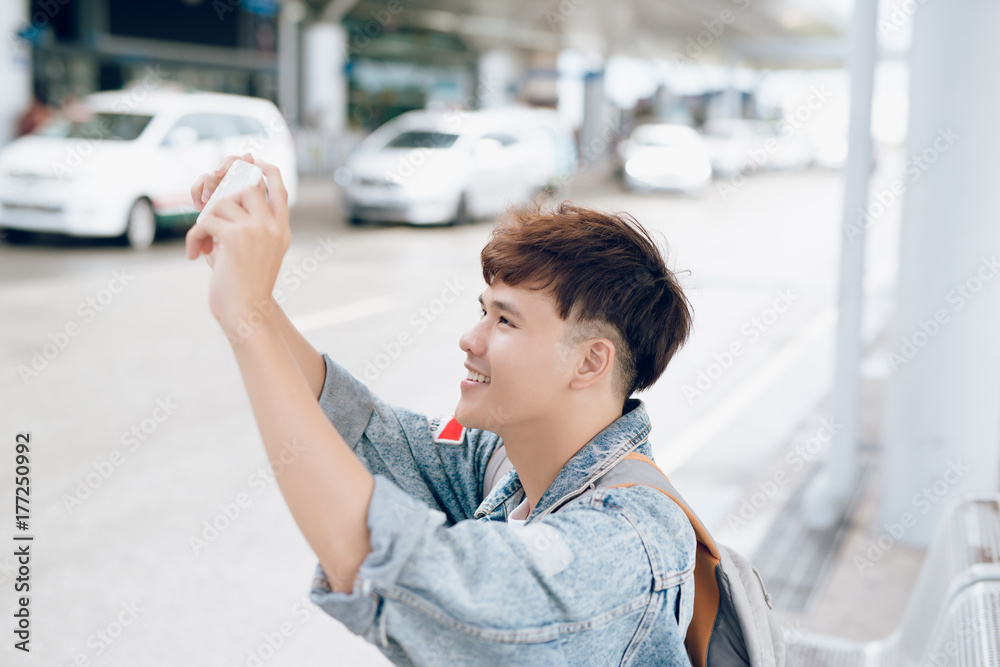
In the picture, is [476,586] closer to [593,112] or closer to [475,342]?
[475,342]

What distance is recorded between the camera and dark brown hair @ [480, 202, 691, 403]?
1468mm

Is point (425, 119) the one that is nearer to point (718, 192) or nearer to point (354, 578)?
point (718, 192)

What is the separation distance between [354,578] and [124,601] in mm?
2917

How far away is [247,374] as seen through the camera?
107 centimetres

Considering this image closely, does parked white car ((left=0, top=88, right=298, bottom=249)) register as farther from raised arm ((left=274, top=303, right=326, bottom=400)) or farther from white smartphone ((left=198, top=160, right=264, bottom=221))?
white smartphone ((left=198, top=160, right=264, bottom=221))

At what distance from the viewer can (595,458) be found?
145 cm

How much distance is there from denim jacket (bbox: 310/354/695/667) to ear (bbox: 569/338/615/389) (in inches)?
5.2

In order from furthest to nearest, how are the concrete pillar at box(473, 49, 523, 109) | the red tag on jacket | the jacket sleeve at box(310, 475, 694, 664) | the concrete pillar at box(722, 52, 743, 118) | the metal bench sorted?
the concrete pillar at box(722, 52, 743, 118) → the concrete pillar at box(473, 49, 523, 109) → the metal bench → the red tag on jacket → the jacket sleeve at box(310, 475, 694, 664)

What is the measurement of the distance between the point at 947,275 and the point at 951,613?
7.41 feet

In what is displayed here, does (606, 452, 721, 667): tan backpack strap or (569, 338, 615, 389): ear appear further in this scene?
(569, 338, 615, 389): ear

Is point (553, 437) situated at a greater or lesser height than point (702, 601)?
greater

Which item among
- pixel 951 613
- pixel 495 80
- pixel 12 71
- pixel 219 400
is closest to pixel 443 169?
pixel 12 71

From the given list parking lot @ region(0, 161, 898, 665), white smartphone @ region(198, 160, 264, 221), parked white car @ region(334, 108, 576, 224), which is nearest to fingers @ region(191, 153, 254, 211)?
white smartphone @ region(198, 160, 264, 221)

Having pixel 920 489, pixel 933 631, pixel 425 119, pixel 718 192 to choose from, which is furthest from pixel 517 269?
pixel 718 192
